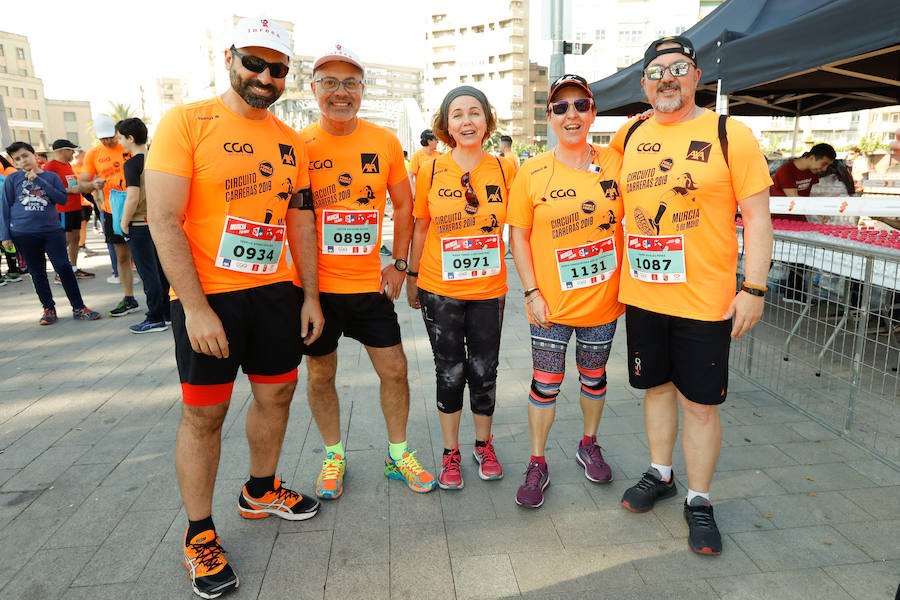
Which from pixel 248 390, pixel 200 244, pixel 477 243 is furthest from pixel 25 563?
pixel 477 243

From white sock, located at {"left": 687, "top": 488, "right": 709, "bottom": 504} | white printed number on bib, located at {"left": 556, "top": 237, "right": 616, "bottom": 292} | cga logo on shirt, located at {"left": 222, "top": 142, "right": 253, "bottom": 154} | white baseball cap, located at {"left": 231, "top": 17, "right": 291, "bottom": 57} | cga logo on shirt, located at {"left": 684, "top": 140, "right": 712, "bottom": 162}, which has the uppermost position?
white baseball cap, located at {"left": 231, "top": 17, "right": 291, "bottom": 57}

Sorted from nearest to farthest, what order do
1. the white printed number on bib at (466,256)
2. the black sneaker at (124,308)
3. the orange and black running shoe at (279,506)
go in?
the orange and black running shoe at (279,506)
the white printed number on bib at (466,256)
the black sneaker at (124,308)

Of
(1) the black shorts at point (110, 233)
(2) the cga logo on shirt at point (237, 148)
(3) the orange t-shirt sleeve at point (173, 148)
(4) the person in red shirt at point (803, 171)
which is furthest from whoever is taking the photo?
(1) the black shorts at point (110, 233)

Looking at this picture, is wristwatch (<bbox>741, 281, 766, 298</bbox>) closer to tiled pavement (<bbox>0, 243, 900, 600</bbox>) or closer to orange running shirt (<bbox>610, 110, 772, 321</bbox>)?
orange running shirt (<bbox>610, 110, 772, 321</bbox>)

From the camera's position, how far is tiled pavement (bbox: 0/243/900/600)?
2.11m

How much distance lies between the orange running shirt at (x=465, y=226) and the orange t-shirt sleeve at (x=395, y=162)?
12 cm

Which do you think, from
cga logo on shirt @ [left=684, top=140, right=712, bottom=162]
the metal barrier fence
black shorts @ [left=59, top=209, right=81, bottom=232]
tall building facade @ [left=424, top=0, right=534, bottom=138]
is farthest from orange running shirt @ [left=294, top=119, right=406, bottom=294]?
tall building facade @ [left=424, top=0, right=534, bottom=138]

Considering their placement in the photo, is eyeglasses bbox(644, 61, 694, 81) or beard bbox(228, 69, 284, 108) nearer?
beard bbox(228, 69, 284, 108)

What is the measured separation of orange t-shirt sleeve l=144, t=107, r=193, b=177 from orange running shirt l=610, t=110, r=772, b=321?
5.90ft

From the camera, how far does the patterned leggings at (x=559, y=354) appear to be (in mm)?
2641

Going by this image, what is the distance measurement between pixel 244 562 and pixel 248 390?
6.72 ft

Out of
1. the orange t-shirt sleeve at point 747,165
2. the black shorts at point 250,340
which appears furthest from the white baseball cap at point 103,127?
the orange t-shirt sleeve at point 747,165

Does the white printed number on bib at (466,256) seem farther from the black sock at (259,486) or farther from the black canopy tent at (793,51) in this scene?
the black canopy tent at (793,51)

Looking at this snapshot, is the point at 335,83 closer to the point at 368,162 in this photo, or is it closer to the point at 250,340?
the point at 368,162
